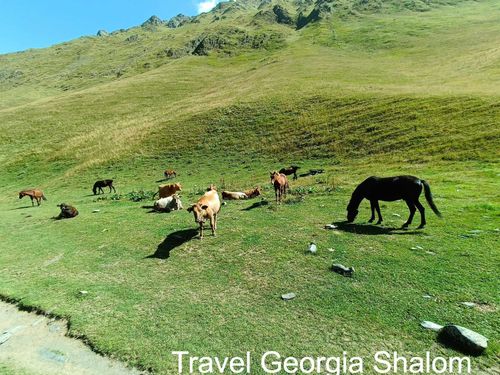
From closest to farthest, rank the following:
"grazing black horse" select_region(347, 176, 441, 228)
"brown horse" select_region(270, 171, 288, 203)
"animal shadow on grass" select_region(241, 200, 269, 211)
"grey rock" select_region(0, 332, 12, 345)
→ 1. "grey rock" select_region(0, 332, 12, 345)
2. "grazing black horse" select_region(347, 176, 441, 228)
3. "animal shadow on grass" select_region(241, 200, 269, 211)
4. "brown horse" select_region(270, 171, 288, 203)

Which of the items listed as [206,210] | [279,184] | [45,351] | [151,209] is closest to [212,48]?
[151,209]

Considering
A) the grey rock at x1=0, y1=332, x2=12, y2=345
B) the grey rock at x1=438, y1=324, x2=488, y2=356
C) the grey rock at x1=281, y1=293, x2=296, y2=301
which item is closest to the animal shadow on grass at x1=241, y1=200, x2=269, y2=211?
the grey rock at x1=281, y1=293, x2=296, y2=301

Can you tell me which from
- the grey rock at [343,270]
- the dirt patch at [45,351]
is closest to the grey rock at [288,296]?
the grey rock at [343,270]

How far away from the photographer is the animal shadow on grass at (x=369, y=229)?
47.3ft

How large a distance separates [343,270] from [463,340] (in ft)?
13.4

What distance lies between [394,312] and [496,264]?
14.4 feet

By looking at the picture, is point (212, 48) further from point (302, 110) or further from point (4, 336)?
point (4, 336)

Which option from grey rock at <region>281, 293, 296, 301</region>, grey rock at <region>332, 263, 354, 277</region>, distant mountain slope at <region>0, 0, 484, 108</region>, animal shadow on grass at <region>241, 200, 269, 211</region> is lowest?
grey rock at <region>281, 293, 296, 301</region>

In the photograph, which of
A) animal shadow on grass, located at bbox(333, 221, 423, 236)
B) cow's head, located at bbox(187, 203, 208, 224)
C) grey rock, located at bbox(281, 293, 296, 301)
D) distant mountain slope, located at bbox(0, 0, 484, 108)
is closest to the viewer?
grey rock, located at bbox(281, 293, 296, 301)

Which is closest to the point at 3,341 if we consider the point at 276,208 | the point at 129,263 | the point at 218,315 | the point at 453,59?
the point at 129,263

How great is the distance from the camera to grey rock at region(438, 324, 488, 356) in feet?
24.2

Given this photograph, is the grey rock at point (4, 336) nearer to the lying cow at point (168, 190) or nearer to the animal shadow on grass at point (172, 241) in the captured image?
the animal shadow on grass at point (172, 241)

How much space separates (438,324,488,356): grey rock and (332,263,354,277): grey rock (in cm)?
338

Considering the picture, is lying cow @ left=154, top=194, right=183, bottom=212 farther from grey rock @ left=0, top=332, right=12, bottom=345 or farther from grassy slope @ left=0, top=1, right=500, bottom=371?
grey rock @ left=0, top=332, right=12, bottom=345
